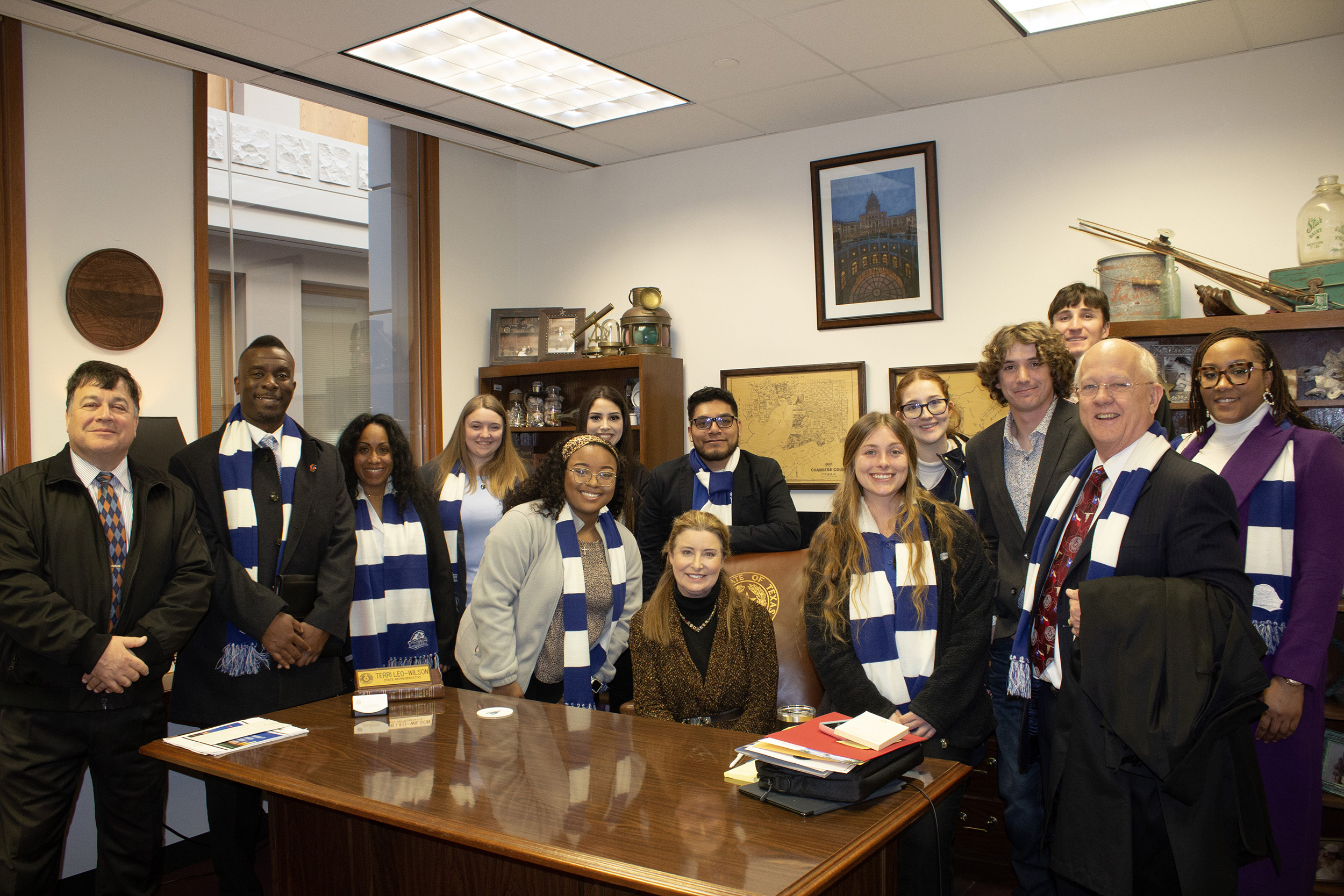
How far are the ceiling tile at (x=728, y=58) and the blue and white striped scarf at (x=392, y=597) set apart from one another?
204 cm

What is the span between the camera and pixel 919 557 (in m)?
2.52

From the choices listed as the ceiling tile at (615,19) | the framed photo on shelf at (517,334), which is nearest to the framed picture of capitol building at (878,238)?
the ceiling tile at (615,19)

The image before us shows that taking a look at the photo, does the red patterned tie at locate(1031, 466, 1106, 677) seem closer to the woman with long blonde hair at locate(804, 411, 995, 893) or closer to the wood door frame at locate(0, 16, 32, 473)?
the woman with long blonde hair at locate(804, 411, 995, 893)

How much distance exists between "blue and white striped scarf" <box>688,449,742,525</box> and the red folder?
5.48 feet

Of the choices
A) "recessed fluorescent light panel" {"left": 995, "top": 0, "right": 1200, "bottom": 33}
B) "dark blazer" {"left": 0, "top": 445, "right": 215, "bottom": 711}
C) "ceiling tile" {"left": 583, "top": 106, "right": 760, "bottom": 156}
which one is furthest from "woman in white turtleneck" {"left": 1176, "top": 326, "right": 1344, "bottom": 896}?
"dark blazer" {"left": 0, "top": 445, "right": 215, "bottom": 711}

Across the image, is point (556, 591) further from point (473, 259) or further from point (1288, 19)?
point (1288, 19)

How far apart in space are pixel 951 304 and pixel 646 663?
256 centimetres

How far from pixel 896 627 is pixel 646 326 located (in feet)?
9.37

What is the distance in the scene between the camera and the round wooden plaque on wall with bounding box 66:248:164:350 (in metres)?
3.72

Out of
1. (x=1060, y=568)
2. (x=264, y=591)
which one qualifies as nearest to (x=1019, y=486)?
(x=1060, y=568)

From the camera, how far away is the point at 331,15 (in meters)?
3.29

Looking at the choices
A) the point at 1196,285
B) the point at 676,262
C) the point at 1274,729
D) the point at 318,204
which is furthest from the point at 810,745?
the point at 318,204

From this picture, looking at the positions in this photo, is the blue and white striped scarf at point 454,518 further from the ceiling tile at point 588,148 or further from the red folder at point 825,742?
the ceiling tile at point 588,148

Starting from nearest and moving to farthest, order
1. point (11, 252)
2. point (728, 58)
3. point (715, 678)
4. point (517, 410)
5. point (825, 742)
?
1. point (825, 742)
2. point (715, 678)
3. point (11, 252)
4. point (728, 58)
5. point (517, 410)
